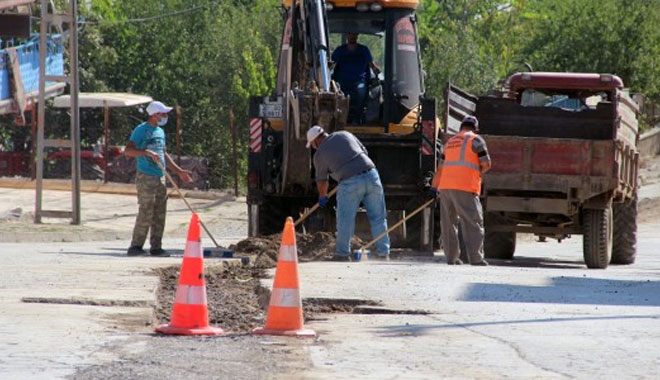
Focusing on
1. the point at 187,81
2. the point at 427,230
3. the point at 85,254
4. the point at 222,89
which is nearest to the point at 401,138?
the point at 427,230

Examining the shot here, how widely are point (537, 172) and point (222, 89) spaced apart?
79.6 feet

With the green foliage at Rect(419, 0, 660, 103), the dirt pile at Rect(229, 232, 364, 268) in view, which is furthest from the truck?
the green foliage at Rect(419, 0, 660, 103)

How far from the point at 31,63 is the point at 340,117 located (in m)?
19.1

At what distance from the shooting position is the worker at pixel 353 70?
19.7 meters

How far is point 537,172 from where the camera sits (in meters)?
18.8

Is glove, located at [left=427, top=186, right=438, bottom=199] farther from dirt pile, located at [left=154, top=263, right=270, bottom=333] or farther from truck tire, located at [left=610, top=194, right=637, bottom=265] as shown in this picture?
dirt pile, located at [left=154, top=263, right=270, bottom=333]

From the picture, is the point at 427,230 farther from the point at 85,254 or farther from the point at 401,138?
the point at 85,254

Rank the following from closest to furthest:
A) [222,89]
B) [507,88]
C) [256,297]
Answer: [256,297]
[507,88]
[222,89]

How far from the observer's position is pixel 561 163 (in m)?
18.8

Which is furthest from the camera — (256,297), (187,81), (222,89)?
(187,81)

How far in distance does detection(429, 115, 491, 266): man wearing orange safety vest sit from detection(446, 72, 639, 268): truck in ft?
5.92

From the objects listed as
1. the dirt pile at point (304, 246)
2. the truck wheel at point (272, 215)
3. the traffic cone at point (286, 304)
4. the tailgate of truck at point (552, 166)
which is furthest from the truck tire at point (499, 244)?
the traffic cone at point (286, 304)

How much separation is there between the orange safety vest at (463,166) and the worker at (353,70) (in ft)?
9.86

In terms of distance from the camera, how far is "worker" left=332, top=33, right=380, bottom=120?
1973 centimetres
